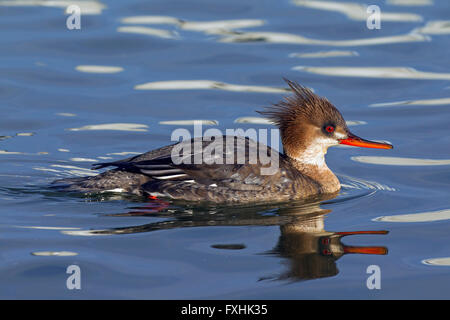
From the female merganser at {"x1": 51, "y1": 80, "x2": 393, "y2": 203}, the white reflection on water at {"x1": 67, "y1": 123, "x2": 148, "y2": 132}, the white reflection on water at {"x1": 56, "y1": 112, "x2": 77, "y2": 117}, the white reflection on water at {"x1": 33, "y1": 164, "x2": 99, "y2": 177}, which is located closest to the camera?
the female merganser at {"x1": 51, "y1": 80, "x2": 393, "y2": 203}

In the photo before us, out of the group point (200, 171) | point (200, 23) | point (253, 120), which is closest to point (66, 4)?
point (200, 23)

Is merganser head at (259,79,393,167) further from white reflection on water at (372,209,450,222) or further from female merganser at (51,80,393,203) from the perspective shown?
white reflection on water at (372,209,450,222)

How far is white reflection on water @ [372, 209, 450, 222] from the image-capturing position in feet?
29.9

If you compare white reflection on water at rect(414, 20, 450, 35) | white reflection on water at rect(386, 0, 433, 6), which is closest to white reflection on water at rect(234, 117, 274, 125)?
white reflection on water at rect(414, 20, 450, 35)

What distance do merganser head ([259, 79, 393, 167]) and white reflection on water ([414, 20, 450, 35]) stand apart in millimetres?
7516

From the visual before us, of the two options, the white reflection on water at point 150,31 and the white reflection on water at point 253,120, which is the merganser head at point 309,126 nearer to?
the white reflection on water at point 253,120

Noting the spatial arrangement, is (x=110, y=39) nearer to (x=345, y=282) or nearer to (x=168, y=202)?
(x=168, y=202)

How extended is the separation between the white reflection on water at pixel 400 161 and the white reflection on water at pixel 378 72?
3883 millimetres

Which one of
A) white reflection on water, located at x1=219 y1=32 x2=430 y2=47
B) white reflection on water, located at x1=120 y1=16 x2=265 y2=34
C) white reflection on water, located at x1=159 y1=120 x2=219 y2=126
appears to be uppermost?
white reflection on water, located at x1=120 y1=16 x2=265 y2=34

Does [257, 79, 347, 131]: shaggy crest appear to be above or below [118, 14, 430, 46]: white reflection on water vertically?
below

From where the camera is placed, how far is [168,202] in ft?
31.3

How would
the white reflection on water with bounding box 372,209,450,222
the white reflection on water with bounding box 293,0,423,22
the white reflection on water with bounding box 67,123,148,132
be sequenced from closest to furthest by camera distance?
1. the white reflection on water with bounding box 372,209,450,222
2. the white reflection on water with bounding box 67,123,148,132
3. the white reflection on water with bounding box 293,0,423,22

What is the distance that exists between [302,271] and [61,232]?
2.45 m

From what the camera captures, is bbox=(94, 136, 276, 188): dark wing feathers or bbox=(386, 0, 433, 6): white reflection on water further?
bbox=(386, 0, 433, 6): white reflection on water
